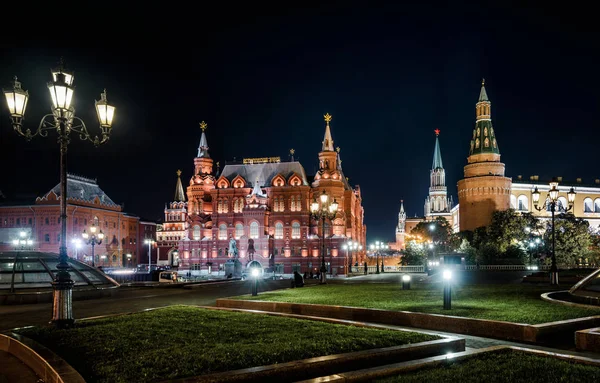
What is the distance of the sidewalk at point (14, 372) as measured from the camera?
766 cm

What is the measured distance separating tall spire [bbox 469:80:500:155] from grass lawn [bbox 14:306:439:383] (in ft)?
265

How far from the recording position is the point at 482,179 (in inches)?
3302

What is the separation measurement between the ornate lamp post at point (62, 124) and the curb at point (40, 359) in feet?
3.52

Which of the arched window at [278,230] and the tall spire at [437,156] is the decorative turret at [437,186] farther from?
the arched window at [278,230]

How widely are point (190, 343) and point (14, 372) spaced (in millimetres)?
2804

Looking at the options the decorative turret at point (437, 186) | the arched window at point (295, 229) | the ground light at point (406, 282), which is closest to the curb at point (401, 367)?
the ground light at point (406, 282)

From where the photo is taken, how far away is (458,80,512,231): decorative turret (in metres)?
83.4

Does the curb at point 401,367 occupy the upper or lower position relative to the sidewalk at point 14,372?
upper

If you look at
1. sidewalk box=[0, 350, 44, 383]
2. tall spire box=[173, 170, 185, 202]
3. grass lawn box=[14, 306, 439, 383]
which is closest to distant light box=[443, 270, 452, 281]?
grass lawn box=[14, 306, 439, 383]

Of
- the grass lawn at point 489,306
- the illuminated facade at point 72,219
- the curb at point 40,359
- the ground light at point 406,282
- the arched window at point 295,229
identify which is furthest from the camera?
the illuminated facade at point 72,219

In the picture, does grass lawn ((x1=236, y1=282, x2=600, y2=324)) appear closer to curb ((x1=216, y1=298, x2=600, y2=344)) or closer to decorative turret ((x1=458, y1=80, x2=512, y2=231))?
curb ((x1=216, y1=298, x2=600, y2=344))

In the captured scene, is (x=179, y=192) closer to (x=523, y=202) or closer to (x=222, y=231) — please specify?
(x=222, y=231)

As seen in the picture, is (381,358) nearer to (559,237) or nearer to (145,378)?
(145,378)

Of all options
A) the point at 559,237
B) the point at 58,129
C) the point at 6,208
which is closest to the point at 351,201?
the point at 559,237
